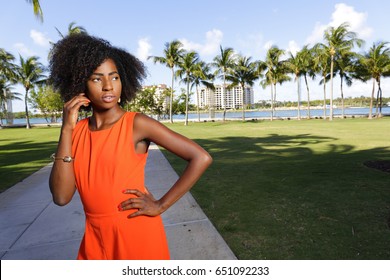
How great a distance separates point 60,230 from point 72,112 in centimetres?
346

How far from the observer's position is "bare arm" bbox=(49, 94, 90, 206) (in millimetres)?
1552

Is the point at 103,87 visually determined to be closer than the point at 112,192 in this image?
No

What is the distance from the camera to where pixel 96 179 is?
1481 millimetres

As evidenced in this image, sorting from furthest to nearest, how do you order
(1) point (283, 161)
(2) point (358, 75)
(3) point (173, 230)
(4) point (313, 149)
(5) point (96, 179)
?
(2) point (358, 75)
(4) point (313, 149)
(1) point (283, 161)
(3) point (173, 230)
(5) point (96, 179)

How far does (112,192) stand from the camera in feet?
4.79

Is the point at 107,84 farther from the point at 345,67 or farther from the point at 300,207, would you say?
the point at 345,67

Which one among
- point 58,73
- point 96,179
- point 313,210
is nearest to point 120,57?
point 58,73

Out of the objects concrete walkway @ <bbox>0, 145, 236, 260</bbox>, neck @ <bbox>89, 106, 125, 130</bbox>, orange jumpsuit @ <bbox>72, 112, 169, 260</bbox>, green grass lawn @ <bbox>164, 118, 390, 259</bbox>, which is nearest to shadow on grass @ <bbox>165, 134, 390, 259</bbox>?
green grass lawn @ <bbox>164, 118, 390, 259</bbox>

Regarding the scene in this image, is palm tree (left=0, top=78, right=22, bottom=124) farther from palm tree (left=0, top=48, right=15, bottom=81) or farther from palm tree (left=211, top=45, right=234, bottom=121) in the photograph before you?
palm tree (left=211, top=45, right=234, bottom=121)

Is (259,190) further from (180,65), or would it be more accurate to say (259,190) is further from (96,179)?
(180,65)

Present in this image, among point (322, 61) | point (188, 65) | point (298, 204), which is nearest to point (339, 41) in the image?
point (322, 61)

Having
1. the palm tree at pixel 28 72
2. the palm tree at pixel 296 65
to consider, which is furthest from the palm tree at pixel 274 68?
the palm tree at pixel 28 72

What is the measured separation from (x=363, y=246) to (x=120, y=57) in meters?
3.48

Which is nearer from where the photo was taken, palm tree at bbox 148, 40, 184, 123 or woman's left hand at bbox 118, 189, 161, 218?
woman's left hand at bbox 118, 189, 161, 218
